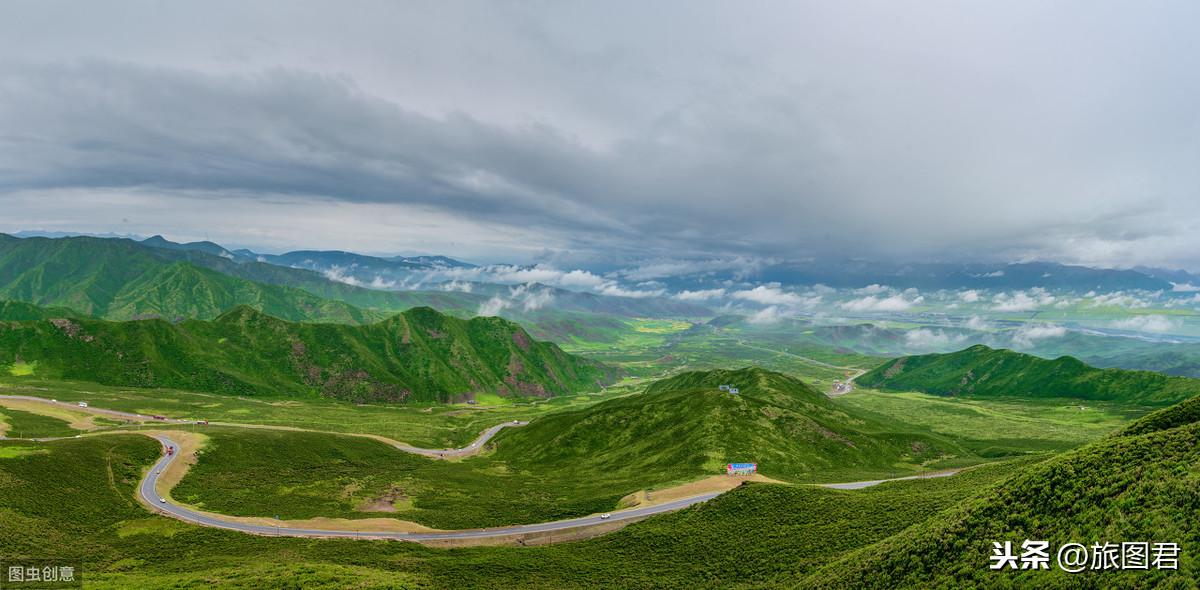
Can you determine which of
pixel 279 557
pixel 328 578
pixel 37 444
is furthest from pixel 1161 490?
pixel 37 444

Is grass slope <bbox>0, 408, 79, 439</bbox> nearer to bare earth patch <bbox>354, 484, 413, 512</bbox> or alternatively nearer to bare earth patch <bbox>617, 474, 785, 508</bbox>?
bare earth patch <bbox>354, 484, 413, 512</bbox>

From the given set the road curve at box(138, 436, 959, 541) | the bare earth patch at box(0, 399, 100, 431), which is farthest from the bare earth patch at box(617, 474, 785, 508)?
the bare earth patch at box(0, 399, 100, 431)

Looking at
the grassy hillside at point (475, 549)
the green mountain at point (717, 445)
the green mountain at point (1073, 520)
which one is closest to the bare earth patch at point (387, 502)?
the grassy hillside at point (475, 549)

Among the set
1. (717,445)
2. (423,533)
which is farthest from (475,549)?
(717,445)

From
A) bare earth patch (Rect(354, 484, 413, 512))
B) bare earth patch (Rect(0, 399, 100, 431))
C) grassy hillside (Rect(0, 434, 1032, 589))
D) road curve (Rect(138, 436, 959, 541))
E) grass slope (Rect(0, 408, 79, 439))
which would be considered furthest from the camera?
bare earth patch (Rect(0, 399, 100, 431))

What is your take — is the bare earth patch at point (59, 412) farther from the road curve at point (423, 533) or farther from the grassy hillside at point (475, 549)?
the road curve at point (423, 533)

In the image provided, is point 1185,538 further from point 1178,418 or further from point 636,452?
point 636,452
